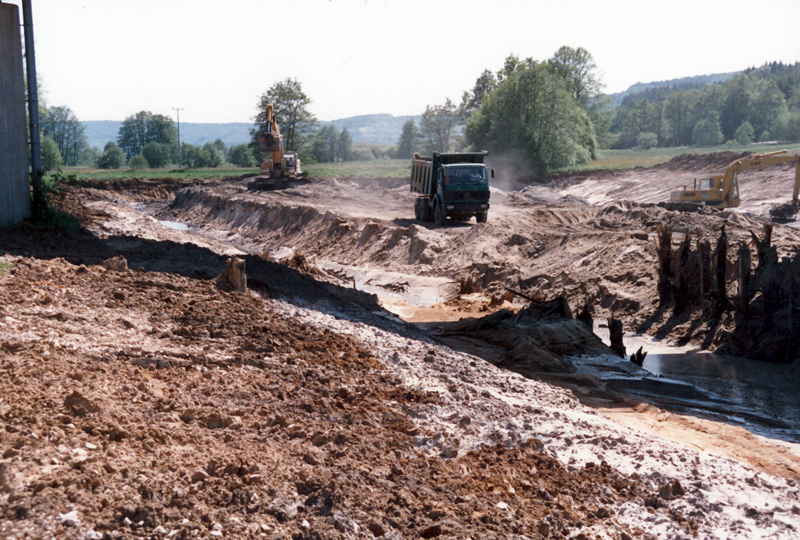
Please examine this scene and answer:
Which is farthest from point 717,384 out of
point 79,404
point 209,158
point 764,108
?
point 764,108

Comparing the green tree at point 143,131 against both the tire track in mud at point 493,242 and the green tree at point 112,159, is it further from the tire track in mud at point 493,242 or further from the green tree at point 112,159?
the tire track in mud at point 493,242

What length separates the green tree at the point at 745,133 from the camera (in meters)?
115

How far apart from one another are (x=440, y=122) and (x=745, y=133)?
5469 centimetres

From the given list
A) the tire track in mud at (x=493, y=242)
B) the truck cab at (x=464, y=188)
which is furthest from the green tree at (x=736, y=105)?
the truck cab at (x=464, y=188)

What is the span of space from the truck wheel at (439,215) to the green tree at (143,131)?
130m

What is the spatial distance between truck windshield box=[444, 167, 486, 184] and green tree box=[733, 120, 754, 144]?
337ft

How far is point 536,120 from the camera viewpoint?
203 feet

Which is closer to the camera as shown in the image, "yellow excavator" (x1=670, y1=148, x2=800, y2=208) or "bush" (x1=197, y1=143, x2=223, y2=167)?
"yellow excavator" (x1=670, y1=148, x2=800, y2=208)

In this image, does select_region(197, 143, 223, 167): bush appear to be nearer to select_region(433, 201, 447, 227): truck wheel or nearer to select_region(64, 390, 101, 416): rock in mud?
select_region(433, 201, 447, 227): truck wheel

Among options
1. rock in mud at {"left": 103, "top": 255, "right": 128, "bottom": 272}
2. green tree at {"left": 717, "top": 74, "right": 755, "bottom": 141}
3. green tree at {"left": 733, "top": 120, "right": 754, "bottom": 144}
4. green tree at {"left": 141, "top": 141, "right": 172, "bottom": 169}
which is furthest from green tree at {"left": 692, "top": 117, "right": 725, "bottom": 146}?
rock in mud at {"left": 103, "top": 255, "right": 128, "bottom": 272}

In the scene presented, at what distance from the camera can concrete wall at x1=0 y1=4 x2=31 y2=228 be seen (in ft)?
44.1

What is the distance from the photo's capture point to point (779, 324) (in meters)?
13.8

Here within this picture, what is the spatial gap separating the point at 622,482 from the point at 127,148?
158637 mm

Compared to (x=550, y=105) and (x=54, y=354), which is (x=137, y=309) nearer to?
(x=54, y=354)
